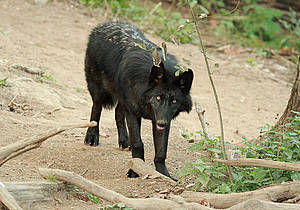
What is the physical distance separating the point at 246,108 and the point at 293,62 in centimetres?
428

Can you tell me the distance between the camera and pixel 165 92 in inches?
194

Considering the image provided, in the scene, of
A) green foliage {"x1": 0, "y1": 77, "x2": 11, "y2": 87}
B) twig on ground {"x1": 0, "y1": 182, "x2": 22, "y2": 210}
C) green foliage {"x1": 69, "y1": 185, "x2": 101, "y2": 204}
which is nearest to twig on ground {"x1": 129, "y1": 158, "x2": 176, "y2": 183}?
green foliage {"x1": 69, "y1": 185, "x2": 101, "y2": 204}

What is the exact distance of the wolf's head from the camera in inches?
191

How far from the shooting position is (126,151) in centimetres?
630

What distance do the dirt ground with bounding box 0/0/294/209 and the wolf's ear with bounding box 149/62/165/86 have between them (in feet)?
3.46

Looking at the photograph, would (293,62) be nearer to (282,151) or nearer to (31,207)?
(282,151)

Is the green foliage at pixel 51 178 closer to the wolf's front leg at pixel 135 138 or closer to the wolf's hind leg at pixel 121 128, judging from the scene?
the wolf's front leg at pixel 135 138

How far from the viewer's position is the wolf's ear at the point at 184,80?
192 inches

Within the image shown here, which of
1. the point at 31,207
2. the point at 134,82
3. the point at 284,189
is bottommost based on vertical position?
the point at 31,207

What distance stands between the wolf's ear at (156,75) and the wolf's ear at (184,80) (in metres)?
0.18

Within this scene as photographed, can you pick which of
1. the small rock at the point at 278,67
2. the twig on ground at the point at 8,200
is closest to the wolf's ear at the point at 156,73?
the twig on ground at the point at 8,200

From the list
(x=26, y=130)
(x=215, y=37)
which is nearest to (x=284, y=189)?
(x=26, y=130)

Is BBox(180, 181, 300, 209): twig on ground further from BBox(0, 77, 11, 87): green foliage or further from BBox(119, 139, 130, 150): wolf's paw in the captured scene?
BBox(0, 77, 11, 87): green foliage

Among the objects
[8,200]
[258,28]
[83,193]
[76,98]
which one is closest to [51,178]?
[83,193]
